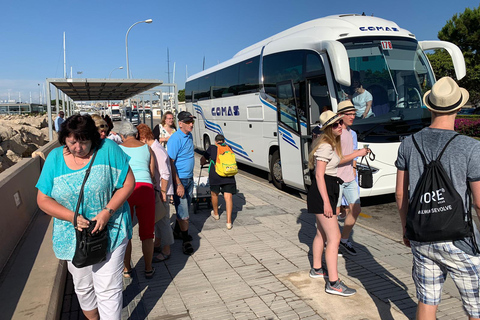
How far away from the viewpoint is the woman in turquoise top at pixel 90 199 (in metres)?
2.80

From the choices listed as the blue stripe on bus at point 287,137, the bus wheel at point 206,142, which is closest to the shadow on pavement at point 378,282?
the blue stripe on bus at point 287,137

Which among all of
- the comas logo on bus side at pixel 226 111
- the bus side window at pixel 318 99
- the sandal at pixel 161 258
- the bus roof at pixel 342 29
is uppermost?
the bus roof at pixel 342 29

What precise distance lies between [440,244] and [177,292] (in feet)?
9.08

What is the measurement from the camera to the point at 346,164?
196 inches

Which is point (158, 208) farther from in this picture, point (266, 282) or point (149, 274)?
point (266, 282)

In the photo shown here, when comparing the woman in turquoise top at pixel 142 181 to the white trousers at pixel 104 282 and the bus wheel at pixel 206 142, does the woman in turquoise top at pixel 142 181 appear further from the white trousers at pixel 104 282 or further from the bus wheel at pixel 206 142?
the bus wheel at pixel 206 142

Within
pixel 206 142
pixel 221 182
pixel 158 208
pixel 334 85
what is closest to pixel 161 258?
pixel 158 208

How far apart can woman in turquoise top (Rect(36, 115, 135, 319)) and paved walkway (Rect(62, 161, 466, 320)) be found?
887 mm

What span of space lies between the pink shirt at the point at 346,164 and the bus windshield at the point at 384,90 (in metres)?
2.41

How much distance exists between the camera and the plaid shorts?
2502mm

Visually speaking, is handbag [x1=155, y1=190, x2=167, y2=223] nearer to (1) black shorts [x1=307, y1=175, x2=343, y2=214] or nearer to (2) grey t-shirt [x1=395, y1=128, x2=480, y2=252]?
(1) black shorts [x1=307, y1=175, x2=343, y2=214]

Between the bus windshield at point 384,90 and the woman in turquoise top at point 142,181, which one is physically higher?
the bus windshield at point 384,90

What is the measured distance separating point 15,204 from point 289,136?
222 inches

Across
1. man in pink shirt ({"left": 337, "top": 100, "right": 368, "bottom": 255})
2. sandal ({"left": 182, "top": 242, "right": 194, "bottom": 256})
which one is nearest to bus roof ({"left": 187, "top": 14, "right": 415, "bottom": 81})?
man in pink shirt ({"left": 337, "top": 100, "right": 368, "bottom": 255})
